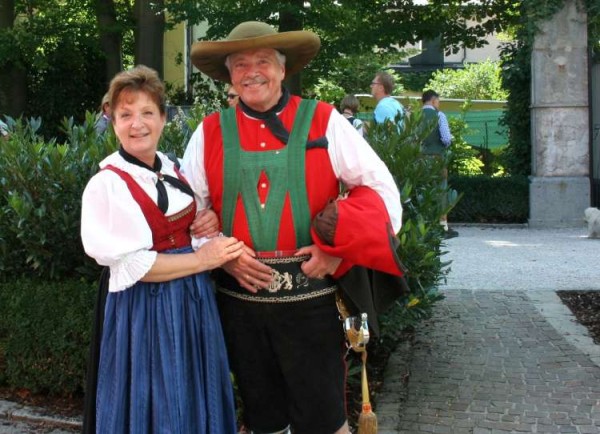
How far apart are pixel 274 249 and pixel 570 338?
12.4 feet

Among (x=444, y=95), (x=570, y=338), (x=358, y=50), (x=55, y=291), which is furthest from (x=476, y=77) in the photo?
(x=55, y=291)

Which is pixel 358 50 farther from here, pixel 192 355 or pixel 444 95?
pixel 444 95

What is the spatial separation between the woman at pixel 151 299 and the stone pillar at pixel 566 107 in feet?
34.6

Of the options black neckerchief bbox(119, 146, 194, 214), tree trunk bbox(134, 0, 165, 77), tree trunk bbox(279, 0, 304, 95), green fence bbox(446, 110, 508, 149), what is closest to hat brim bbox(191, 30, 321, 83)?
black neckerchief bbox(119, 146, 194, 214)

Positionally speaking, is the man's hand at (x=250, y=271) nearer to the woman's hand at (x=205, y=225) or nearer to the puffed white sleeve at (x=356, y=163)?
the woman's hand at (x=205, y=225)

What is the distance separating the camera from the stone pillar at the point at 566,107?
13133 mm

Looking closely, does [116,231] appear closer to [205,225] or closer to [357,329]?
[205,225]

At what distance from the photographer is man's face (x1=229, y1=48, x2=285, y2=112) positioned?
11.1 feet

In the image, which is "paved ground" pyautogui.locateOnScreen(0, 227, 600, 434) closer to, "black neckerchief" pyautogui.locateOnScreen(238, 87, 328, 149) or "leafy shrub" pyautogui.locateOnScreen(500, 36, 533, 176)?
"black neckerchief" pyautogui.locateOnScreen(238, 87, 328, 149)

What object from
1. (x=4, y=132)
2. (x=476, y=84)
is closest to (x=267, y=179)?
(x=4, y=132)

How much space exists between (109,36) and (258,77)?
14.0m

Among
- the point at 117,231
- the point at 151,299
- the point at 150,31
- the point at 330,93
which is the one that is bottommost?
the point at 151,299

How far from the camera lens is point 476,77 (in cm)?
3098

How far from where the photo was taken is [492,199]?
13.9 meters
